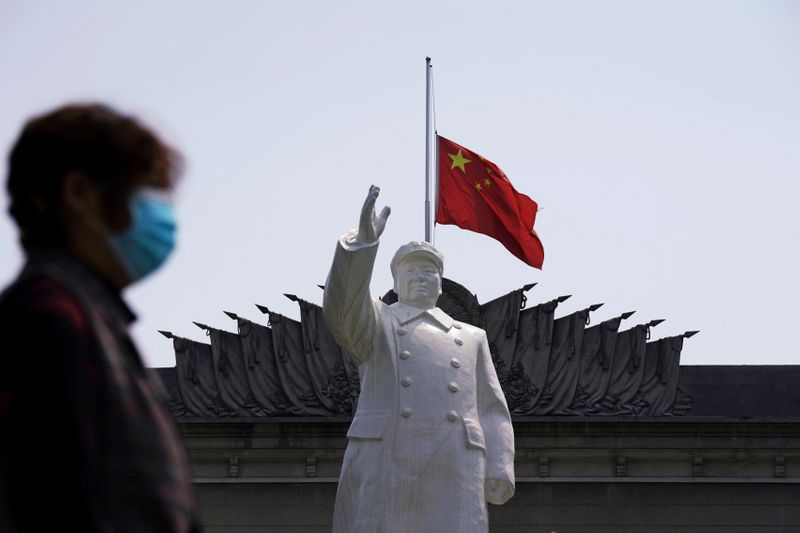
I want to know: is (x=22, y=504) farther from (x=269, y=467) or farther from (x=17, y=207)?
(x=269, y=467)

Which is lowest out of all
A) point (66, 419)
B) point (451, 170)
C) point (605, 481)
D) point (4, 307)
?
point (605, 481)

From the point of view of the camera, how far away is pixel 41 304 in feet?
7.54

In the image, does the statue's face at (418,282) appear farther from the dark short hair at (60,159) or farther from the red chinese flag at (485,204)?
the red chinese flag at (485,204)

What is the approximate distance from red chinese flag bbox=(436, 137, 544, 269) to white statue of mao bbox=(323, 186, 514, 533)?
1028cm

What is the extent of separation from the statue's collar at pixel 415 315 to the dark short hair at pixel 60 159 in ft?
18.6

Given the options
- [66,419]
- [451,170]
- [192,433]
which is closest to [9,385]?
[66,419]

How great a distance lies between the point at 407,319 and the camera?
26.8 feet

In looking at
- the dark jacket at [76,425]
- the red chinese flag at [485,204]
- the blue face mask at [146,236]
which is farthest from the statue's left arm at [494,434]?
the red chinese flag at [485,204]

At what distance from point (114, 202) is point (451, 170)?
17.2 m

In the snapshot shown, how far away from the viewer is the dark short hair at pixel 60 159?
2.50 m

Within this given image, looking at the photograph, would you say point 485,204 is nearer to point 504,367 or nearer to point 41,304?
point 504,367

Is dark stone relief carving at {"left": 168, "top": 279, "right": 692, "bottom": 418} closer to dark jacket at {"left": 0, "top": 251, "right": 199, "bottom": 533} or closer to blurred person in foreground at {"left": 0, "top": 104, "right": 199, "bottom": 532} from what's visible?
blurred person in foreground at {"left": 0, "top": 104, "right": 199, "bottom": 532}

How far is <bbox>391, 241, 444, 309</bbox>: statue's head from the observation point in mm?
8344

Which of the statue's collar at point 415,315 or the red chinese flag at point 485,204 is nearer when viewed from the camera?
the statue's collar at point 415,315
